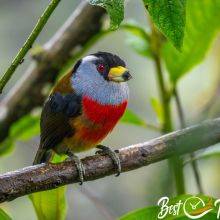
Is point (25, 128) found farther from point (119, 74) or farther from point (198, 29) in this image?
point (198, 29)

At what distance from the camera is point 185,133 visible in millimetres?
1872

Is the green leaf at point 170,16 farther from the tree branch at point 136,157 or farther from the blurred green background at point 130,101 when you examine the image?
the blurred green background at point 130,101

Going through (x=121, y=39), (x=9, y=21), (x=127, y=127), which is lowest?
(x=127, y=127)

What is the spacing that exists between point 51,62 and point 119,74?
2.19 feet

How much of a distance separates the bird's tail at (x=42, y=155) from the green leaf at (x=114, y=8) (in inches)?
48.5

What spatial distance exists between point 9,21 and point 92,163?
3.65m

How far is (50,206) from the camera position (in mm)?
1688

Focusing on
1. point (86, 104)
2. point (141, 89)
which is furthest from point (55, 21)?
point (86, 104)

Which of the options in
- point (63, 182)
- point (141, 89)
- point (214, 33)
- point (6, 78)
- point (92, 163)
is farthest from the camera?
point (141, 89)

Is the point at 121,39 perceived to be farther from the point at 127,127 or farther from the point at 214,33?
the point at 214,33

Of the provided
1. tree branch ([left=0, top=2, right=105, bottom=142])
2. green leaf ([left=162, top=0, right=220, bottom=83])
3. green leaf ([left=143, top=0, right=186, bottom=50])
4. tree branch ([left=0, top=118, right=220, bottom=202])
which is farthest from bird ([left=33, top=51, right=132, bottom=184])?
green leaf ([left=143, top=0, right=186, bottom=50])

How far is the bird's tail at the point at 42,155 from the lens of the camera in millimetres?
2289

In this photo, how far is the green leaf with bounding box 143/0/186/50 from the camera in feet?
3.64

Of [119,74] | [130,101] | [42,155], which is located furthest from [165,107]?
[130,101]
